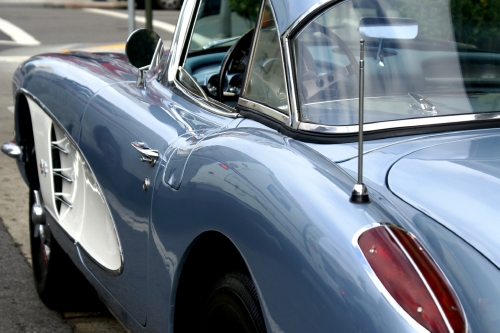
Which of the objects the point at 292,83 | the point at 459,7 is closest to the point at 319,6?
the point at 292,83

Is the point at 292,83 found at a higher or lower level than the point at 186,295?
higher

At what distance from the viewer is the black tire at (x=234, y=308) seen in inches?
76.4

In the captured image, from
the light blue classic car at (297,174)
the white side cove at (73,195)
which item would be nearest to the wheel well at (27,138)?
the white side cove at (73,195)

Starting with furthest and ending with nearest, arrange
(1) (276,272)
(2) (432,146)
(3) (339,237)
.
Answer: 1. (2) (432,146)
2. (1) (276,272)
3. (3) (339,237)

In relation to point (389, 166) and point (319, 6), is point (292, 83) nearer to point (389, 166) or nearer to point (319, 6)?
point (319, 6)

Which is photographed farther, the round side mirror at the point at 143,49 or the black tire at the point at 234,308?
the round side mirror at the point at 143,49

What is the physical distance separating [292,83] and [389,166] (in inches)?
19.0

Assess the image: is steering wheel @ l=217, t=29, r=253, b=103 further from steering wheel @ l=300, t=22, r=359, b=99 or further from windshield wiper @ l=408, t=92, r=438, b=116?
windshield wiper @ l=408, t=92, r=438, b=116

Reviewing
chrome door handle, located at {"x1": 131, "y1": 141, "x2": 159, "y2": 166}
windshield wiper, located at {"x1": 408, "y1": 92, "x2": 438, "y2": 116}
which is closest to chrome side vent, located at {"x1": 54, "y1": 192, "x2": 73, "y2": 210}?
chrome door handle, located at {"x1": 131, "y1": 141, "x2": 159, "y2": 166}

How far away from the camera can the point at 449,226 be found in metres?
1.68

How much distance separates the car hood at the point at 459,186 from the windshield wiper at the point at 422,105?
0.55ft

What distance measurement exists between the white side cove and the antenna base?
1.29 meters

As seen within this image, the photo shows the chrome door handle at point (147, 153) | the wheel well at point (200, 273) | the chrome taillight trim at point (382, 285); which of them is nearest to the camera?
the chrome taillight trim at point (382, 285)

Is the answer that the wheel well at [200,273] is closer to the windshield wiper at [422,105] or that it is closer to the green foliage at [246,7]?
the windshield wiper at [422,105]
